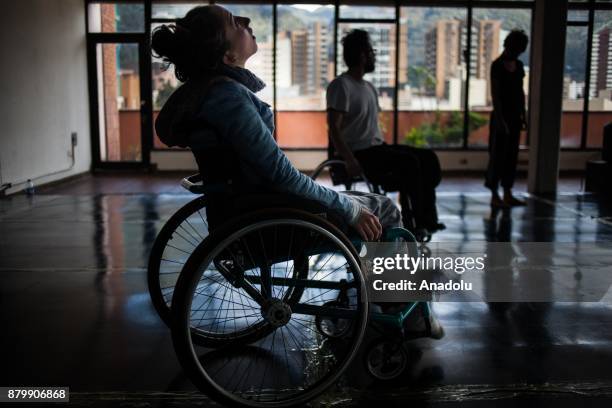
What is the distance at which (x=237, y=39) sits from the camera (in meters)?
1.98

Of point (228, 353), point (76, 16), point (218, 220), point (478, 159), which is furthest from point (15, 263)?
point (478, 159)

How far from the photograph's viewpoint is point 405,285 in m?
2.32

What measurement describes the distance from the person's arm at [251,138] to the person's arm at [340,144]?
6.04 feet

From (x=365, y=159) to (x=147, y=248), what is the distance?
158 cm

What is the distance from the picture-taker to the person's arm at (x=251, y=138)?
1854mm

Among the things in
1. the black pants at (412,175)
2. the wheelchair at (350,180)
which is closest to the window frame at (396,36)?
the wheelchair at (350,180)

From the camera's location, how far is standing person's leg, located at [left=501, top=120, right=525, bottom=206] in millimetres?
5879

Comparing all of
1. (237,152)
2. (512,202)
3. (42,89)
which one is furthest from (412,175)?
(42,89)

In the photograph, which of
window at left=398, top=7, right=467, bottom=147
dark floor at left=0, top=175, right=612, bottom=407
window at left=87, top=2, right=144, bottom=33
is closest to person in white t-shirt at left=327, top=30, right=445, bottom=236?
dark floor at left=0, top=175, right=612, bottom=407

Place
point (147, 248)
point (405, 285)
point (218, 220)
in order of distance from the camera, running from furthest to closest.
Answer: point (147, 248) → point (405, 285) → point (218, 220)

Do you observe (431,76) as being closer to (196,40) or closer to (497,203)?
(497,203)

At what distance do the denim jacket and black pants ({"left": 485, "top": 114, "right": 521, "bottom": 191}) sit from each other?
4.29 metres

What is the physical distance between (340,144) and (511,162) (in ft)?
8.95

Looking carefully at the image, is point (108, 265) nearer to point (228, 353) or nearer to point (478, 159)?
point (228, 353)
